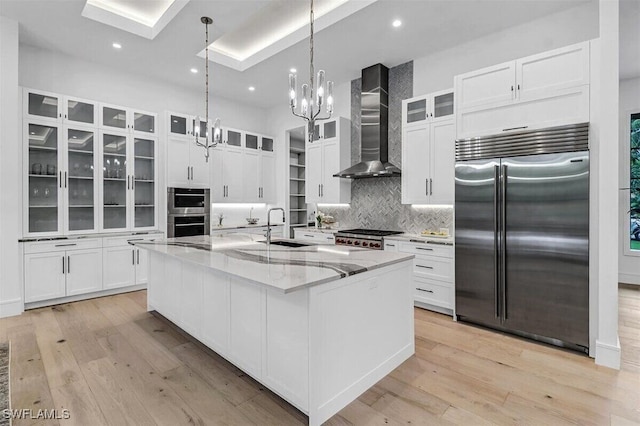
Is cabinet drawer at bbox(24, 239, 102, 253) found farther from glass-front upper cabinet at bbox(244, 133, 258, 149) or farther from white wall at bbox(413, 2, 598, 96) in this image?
white wall at bbox(413, 2, 598, 96)

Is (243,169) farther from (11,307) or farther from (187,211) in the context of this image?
(11,307)

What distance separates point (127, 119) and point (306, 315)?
14.7ft

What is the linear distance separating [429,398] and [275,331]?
1.13 metres

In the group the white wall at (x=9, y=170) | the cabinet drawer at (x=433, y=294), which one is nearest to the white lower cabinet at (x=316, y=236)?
the cabinet drawer at (x=433, y=294)

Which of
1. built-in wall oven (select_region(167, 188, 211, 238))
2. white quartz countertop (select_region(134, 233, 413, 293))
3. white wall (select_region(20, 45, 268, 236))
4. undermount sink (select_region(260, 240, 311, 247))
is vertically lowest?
white quartz countertop (select_region(134, 233, 413, 293))

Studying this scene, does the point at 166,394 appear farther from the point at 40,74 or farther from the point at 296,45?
the point at 40,74

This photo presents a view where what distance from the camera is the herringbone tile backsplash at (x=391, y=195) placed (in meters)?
4.58

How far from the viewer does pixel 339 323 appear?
2.03 m

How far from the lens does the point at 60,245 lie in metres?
4.14

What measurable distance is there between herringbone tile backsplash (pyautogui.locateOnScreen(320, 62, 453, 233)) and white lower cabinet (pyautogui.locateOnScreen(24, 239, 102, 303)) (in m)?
3.76

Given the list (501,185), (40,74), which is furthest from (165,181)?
(501,185)

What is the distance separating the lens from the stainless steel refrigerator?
110 inches

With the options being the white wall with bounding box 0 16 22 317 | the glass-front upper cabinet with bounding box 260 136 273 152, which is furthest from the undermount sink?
the glass-front upper cabinet with bounding box 260 136 273 152

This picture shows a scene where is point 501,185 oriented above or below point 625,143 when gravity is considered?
below
